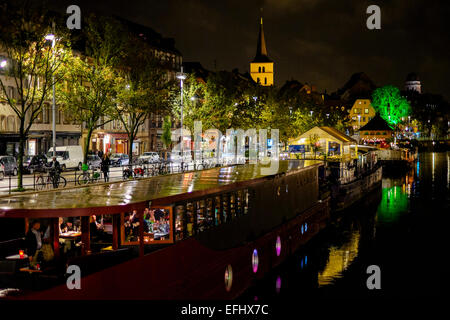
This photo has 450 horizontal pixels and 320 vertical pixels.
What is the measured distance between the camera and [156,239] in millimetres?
15211

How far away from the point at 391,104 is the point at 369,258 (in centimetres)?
14020

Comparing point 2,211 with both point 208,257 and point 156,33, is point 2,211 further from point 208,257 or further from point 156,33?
point 156,33

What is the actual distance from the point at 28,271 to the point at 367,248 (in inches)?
925

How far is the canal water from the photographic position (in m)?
23.4

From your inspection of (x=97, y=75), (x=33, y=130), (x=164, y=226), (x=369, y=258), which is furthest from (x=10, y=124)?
(x=164, y=226)

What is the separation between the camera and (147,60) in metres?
53.1

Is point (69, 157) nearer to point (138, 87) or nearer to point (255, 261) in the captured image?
point (138, 87)

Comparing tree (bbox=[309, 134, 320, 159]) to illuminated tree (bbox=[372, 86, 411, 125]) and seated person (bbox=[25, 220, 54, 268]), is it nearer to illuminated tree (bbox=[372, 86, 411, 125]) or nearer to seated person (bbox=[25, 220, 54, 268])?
seated person (bbox=[25, 220, 54, 268])

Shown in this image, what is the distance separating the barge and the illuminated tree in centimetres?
14638

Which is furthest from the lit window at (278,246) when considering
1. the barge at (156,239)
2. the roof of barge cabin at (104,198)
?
the roof of barge cabin at (104,198)

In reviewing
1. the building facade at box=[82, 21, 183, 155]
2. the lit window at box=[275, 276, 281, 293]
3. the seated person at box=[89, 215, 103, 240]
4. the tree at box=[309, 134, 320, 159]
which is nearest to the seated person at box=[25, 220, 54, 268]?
the seated person at box=[89, 215, 103, 240]

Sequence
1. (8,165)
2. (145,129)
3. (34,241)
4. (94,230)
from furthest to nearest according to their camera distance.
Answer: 1. (145,129)
2. (8,165)
3. (94,230)
4. (34,241)

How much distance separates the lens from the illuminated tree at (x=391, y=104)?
161 meters
